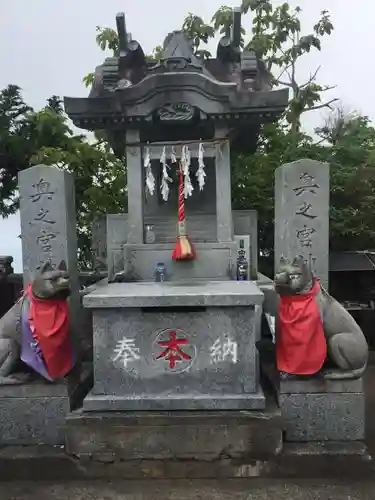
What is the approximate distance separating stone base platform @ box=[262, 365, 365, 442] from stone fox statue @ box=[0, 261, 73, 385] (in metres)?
2.13

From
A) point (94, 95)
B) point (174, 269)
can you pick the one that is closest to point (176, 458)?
point (174, 269)

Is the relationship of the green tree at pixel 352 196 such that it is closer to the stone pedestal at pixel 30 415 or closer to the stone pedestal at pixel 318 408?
the stone pedestal at pixel 318 408

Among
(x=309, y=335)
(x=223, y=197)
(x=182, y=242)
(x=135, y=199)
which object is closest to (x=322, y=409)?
(x=309, y=335)

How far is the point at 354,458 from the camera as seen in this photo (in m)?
3.98

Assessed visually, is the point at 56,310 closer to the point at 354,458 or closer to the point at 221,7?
the point at 354,458

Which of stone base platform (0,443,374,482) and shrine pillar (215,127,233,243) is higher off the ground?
shrine pillar (215,127,233,243)

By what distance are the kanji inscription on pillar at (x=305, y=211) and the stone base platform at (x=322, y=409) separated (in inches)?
47.0

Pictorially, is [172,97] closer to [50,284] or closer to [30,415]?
[50,284]

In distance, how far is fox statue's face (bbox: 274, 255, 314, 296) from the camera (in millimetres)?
4164

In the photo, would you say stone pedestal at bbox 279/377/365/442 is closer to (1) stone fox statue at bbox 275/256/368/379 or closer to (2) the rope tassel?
(1) stone fox statue at bbox 275/256/368/379

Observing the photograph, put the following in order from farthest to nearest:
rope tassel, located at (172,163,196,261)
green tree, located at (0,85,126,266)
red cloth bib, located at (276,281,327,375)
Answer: green tree, located at (0,85,126,266)
rope tassel, located at (172,163,196,261)
red cloth bib, located at (276,281,327,375)

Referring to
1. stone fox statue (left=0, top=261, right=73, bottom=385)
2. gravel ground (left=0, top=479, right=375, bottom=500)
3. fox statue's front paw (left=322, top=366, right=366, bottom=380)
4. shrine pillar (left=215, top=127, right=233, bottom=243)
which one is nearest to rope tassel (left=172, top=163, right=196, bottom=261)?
shrine pillar (left=215, top=127, right=233, bottom=243)

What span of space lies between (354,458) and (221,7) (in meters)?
12.3

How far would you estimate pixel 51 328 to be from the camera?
4227 millimetres
